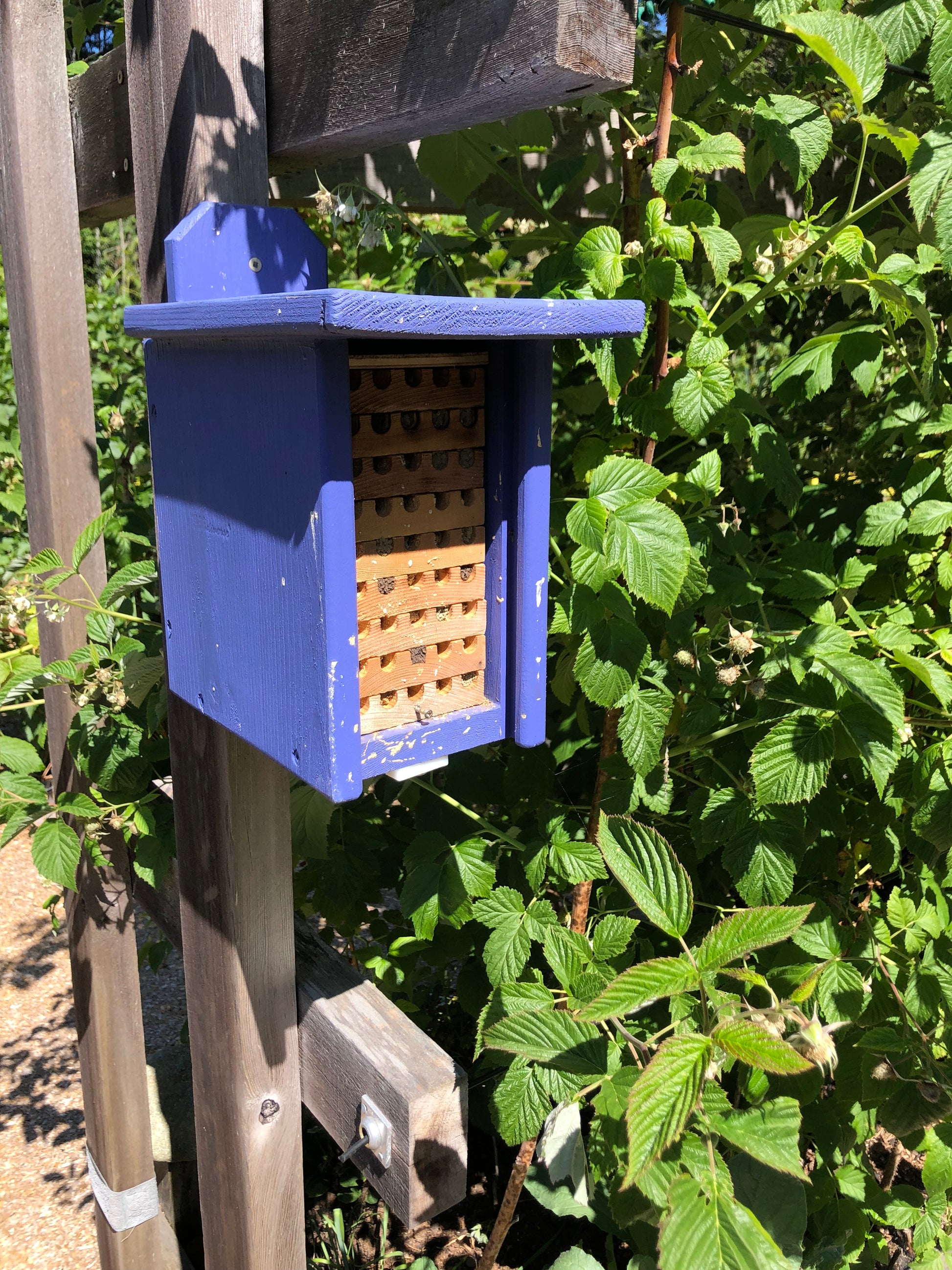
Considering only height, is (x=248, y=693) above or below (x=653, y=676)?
above

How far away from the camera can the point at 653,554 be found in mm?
1112

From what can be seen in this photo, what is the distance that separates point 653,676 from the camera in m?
1.46

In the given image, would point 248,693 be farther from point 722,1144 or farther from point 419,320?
point 722,1144

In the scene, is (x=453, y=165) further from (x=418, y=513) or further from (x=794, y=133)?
(x=418, y=513)

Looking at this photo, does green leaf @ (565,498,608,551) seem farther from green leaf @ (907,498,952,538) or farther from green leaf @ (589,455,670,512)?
green leaf @ (907,498,952,538)

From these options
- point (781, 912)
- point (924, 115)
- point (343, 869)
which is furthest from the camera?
point (924, 115)

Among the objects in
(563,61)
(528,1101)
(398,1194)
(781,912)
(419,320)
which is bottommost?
(398,1194)

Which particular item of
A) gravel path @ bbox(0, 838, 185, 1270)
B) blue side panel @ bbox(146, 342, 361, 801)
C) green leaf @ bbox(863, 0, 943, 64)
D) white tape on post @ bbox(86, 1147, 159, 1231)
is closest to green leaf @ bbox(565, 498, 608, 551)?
blue side panel @ bbox(146, 342, 361, 801)

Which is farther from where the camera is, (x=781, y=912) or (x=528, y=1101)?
(x=528, y=1101)

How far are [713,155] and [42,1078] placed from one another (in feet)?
10.6

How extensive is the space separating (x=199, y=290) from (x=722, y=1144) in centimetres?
145

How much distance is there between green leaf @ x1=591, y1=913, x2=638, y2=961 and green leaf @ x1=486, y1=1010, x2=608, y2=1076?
13cm

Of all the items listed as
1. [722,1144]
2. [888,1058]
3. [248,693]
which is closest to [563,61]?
[248,693]

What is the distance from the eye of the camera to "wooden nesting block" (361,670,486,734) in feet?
3.36
